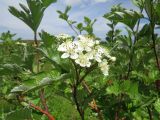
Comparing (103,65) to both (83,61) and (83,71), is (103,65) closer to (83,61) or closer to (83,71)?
(83,61)

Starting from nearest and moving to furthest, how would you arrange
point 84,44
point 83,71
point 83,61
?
point 83,61
point 84,44
point 83,71

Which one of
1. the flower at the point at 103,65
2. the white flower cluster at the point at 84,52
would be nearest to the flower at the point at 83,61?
the white flower cluster at the point at 84,52

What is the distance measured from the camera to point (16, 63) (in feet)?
7.41

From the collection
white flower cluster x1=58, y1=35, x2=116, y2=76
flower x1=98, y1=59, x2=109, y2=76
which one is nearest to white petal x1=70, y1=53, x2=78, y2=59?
white flower cluster x1=58, y1=35, x2=116, y2=76

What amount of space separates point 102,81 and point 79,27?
3.81 ft

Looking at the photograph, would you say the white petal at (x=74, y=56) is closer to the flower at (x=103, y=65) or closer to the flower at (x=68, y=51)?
the flower at (x=68, y=51)

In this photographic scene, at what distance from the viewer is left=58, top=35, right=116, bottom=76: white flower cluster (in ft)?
6.44

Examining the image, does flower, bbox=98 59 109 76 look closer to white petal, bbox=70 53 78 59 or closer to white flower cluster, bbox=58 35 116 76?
white flower cluster, bbox=58 35 116 76

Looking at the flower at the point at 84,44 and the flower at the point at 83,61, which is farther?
the flower at the point at 84,44

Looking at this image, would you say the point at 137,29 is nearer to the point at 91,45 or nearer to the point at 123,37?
the point at 123,37

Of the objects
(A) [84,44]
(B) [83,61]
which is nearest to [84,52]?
(A) [84,44]

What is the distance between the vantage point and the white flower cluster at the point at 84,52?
1.96 m

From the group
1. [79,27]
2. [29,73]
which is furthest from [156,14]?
[79,27]

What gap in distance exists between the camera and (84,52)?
6.89ft
